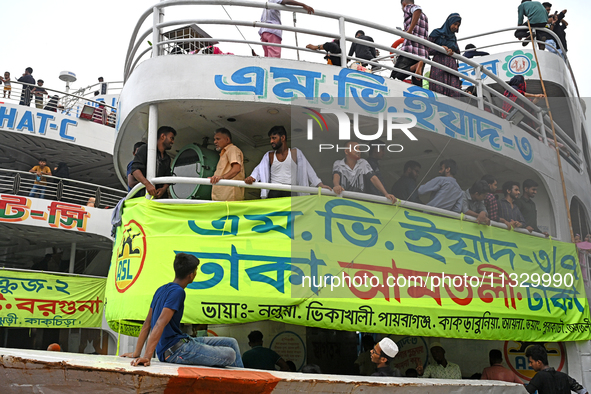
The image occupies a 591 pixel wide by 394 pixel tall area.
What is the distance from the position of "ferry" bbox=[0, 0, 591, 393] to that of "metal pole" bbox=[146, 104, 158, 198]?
0.04 ft

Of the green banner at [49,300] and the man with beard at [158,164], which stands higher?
the man with beard at [158,164]

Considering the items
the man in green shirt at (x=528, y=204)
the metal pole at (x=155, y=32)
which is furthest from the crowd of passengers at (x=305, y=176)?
the metal pole at (x=155, y=32)

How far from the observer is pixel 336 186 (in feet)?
20.0

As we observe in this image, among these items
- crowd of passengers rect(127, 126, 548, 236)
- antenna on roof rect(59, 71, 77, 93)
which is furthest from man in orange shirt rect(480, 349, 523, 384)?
antenna on roof rect(59, 71, 77, 93)

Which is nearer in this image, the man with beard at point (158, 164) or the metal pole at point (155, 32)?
the man with beard at point (158, 164)

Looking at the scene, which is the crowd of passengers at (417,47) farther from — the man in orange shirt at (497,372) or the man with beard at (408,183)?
the man in orange shirt at (497,372)

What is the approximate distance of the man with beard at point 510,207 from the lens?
26.2ft

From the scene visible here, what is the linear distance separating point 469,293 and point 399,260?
1132 mm

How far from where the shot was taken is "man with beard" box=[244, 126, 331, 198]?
20.7ft

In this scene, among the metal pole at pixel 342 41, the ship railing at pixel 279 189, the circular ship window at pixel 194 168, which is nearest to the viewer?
the ship railing at pixel 279 189

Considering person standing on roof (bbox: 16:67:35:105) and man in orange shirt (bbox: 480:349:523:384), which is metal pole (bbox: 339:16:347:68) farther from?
person standing on roof (bbox: 16:67:35:105)

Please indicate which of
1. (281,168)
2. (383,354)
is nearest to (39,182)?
(281,168)

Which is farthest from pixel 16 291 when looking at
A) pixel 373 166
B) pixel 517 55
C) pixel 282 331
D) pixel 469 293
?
pixel 517 55

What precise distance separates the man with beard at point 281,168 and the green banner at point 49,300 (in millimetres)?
9595
